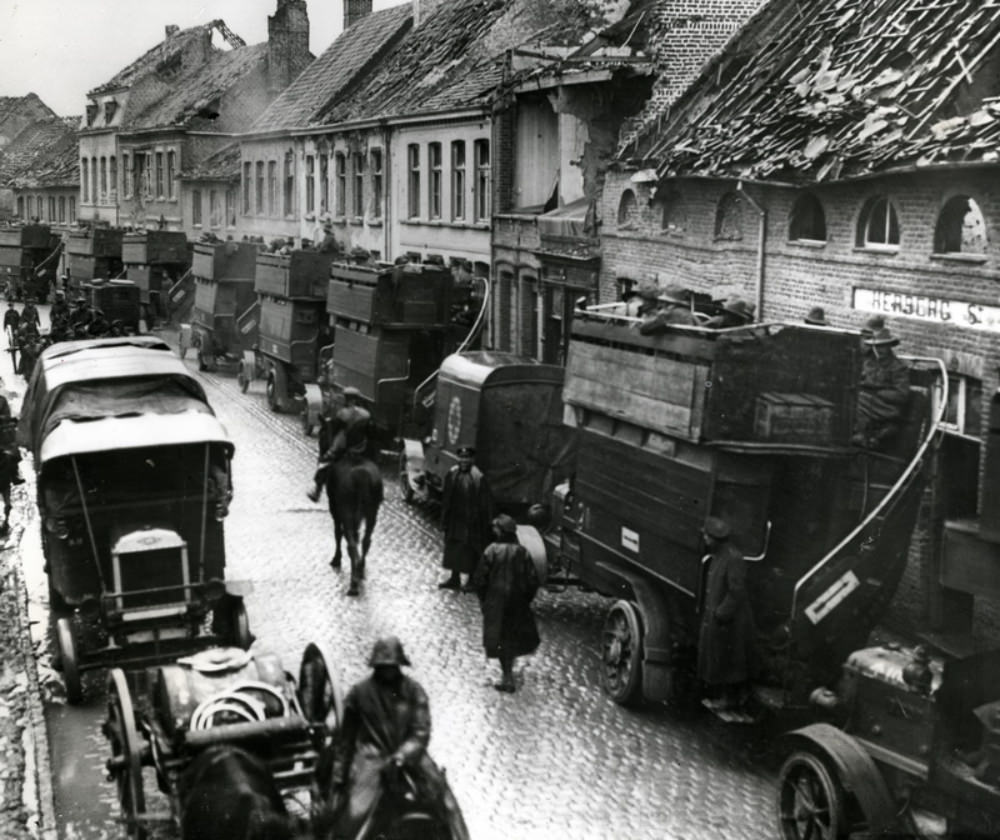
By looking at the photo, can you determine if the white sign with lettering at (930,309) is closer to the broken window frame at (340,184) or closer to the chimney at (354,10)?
the broken window frame at (340,184)

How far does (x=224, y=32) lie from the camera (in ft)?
221

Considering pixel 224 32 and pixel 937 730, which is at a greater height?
pixel 224 32

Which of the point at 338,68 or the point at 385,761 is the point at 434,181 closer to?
the point at 338,68

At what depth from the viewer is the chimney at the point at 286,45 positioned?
53.7 m

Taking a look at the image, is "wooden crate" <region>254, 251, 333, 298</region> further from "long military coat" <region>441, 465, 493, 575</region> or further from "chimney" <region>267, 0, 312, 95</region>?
"chimney" <region>267, 0, 312, 95</region>

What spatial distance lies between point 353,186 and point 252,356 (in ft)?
35.4

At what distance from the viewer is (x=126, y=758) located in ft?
28.6

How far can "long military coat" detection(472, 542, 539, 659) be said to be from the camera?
1205 cm

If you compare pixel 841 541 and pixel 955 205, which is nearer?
pixel 841 541

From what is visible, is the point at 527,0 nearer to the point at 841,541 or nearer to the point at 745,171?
the point at 745,171

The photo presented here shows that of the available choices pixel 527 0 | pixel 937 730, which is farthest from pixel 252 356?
pixel 937 730

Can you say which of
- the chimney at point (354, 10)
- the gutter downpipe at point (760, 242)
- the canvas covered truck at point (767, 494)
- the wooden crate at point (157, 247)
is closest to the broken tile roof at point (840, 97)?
the gutter downpipe at point (760, 242)

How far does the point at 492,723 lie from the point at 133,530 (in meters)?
3.67

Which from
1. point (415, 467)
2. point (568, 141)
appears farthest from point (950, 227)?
point (568, 141)
